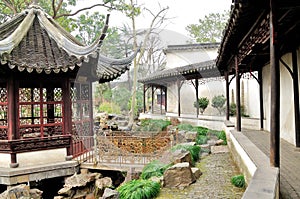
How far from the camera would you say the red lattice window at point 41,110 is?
8055 mm

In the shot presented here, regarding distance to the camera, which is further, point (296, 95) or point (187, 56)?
point (187, 56)

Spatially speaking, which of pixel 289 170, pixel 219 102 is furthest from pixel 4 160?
pixel 219 102

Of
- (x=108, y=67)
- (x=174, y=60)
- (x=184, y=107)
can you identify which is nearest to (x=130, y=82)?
(x=174, y=60)

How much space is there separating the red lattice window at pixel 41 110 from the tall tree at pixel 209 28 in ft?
81.8

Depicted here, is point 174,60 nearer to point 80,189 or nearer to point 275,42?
point 80,189

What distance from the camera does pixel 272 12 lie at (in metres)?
3.75

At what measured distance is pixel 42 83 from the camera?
26.6 feet

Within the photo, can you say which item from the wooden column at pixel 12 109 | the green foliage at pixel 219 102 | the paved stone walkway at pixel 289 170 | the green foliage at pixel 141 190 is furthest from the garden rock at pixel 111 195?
the green foliage at pixel 219 102

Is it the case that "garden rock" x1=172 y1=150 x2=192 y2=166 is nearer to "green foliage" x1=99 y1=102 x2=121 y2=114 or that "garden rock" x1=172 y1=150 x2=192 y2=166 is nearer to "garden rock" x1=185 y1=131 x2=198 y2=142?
"garden rock" x1=185 y1=131 x2=198 y2=142

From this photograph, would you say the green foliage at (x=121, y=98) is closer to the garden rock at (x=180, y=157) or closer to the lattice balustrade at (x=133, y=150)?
the lattice balustrade at (x=133, y=150)

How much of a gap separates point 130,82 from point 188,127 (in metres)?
27.9

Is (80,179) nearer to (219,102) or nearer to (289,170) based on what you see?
(289,170)

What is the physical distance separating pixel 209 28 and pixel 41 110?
89.8 ft

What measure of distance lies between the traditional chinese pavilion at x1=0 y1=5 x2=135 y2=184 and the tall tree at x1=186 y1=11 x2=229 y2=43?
955 inches
